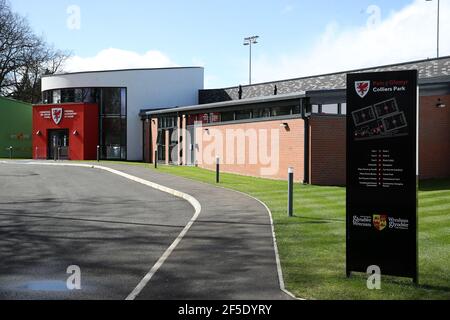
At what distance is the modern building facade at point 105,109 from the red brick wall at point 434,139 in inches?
965

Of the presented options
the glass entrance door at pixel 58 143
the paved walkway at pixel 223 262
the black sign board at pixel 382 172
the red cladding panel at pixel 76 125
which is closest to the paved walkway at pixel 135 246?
the paved walkway at pixel 223 262

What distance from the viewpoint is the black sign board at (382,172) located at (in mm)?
6422

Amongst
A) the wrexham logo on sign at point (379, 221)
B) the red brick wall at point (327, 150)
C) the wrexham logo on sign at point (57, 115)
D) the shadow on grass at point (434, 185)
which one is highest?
the wrexham logo on sign at point (57, 115)

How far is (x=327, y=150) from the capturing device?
20.8 metres

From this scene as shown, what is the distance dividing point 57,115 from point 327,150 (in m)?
28.6

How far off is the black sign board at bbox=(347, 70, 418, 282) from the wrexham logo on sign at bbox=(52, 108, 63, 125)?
38987 mm

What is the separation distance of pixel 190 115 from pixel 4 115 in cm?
2417

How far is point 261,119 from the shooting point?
23.5m

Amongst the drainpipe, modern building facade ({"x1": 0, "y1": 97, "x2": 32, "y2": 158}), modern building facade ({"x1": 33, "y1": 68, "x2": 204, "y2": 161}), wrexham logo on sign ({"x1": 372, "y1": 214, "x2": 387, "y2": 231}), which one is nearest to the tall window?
modern building facade ({"x1": 33, "y1": 68, "x2": 204, "y2": 161})

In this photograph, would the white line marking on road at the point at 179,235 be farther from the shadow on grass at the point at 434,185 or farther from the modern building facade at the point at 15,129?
the modern building facade at the point at 15,129

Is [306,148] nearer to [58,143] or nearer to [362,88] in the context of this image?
[362,88]

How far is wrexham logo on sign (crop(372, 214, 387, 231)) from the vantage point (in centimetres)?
657

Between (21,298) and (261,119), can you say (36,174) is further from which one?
(21,298)

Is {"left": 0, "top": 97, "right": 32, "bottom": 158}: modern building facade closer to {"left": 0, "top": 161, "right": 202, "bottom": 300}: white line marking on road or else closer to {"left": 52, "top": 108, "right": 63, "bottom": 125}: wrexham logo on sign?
{"left": 52, "top": 108, "right": 63, "bottom": 125}: wrexham logo on sign
